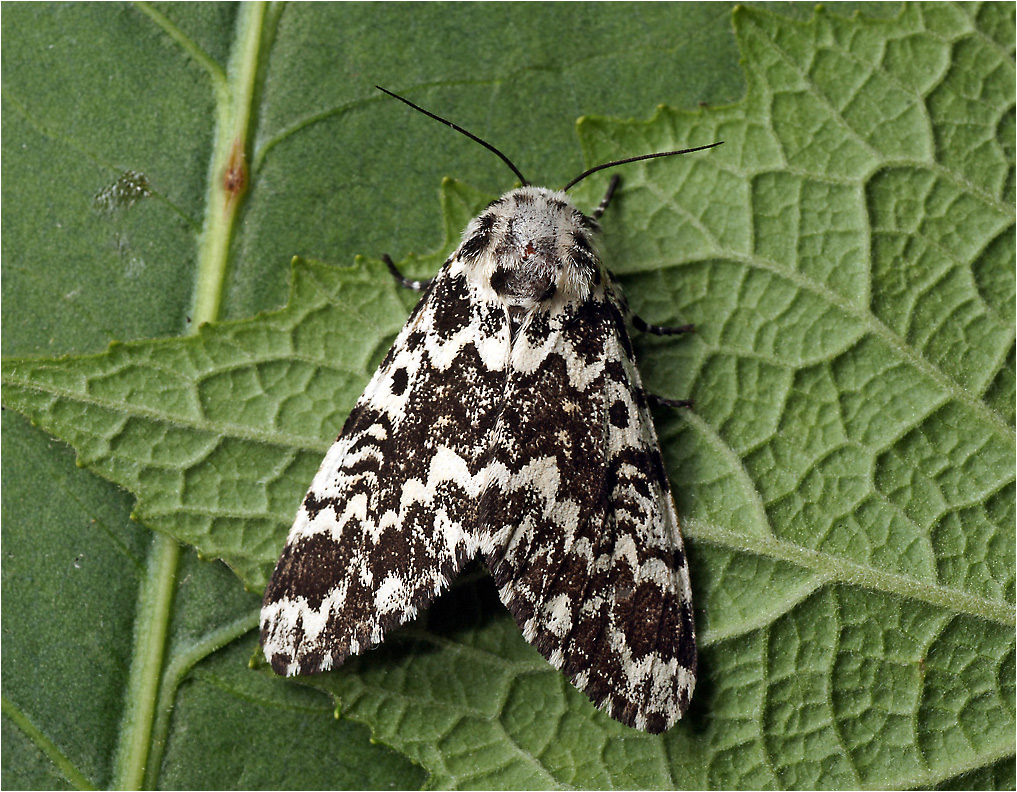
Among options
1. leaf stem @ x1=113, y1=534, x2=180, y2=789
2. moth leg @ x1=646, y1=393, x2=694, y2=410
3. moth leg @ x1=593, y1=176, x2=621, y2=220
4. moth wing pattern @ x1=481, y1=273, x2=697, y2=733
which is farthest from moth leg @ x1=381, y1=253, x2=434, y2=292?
leaf stem @ x1=113, y1=534, x2=180, y2=789

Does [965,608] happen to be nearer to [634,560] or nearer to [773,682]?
[773,682]

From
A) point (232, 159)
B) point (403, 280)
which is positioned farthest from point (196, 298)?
point (403, 280)

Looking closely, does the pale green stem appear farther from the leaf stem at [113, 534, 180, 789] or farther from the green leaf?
the green leaf

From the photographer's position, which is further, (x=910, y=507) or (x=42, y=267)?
(x=42, y=267)

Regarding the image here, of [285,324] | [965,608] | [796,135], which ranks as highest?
[796,135]

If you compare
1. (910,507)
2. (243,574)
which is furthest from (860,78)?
(243,574)

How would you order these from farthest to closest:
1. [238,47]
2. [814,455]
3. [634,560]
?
[238,47]
[814,455]
[634,560]
